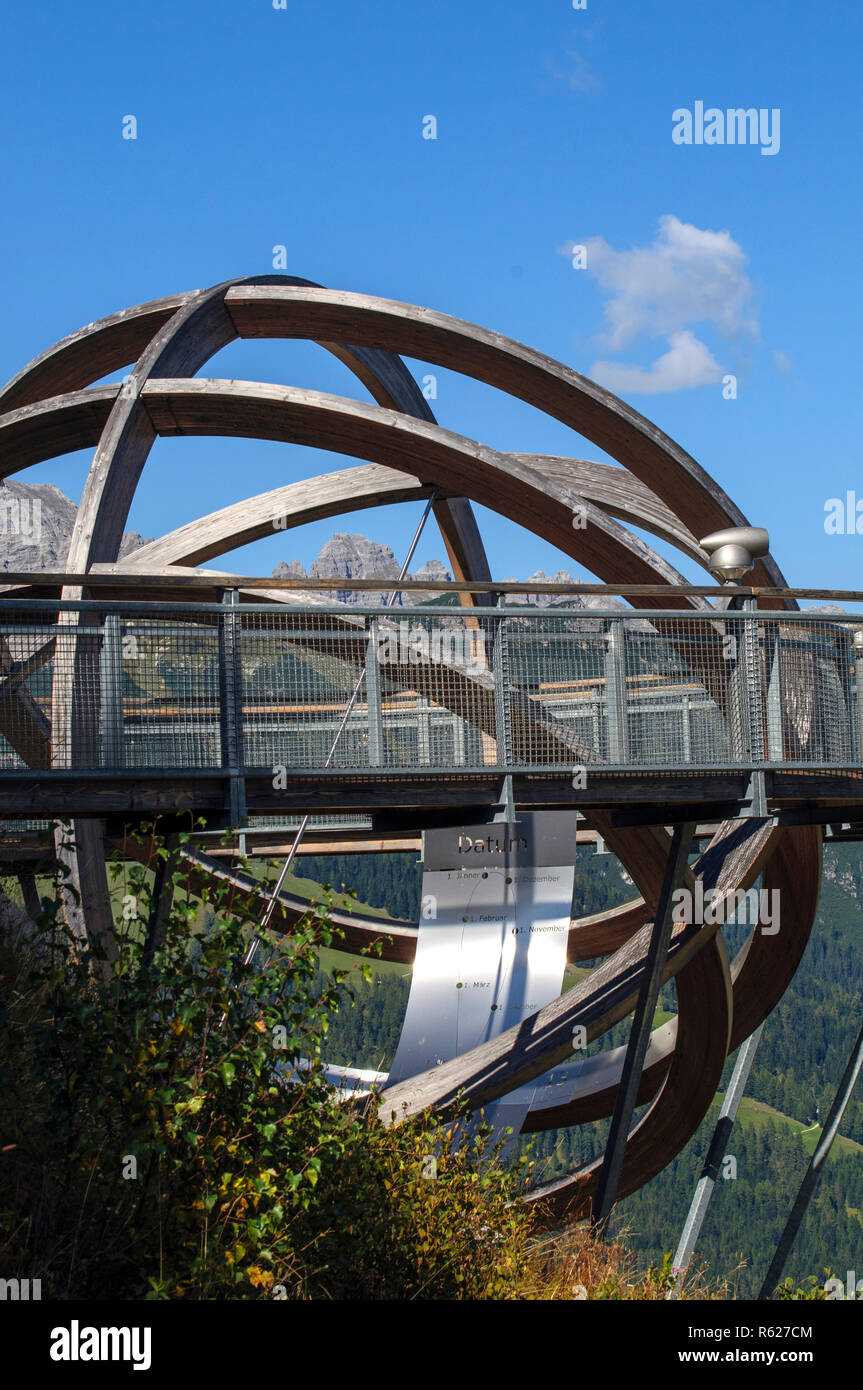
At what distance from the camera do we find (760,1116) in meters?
138

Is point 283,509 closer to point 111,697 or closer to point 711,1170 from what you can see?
point 111,697

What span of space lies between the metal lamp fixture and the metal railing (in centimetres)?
42

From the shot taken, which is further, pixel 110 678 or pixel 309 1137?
pixel 110 678

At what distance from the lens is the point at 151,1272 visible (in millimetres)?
5367

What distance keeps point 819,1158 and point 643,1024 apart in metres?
4.92

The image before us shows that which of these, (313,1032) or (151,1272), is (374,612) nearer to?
(313,1032)

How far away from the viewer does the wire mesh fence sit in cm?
777

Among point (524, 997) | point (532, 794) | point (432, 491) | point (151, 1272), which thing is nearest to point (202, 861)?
point (524, 997)

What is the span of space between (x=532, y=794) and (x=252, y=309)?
21.2 ft

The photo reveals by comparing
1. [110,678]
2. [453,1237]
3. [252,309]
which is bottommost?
[453,1237]
